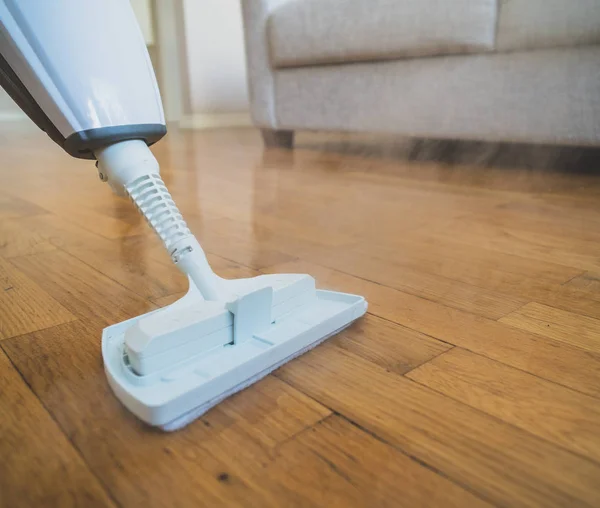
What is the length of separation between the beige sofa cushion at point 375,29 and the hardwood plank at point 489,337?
1.00 metres

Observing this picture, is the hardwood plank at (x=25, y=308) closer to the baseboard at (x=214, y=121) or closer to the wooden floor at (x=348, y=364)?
the wooden floor at (x=348, y=364)

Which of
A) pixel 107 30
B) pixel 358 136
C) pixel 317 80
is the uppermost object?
pixel 107 30

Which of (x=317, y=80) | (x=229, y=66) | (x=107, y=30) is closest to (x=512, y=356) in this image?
(x=107, y=30)

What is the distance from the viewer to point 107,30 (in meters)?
0.38

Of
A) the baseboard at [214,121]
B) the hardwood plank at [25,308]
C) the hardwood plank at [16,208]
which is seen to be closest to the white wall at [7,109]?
the baseboard at [214,121]

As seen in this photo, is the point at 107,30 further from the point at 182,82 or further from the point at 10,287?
the point at 182,82

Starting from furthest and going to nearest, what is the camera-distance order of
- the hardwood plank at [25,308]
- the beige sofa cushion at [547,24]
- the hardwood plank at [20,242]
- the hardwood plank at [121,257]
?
1. the beige sofa cushion at [547,24]
2. the hardwood plank at [20,242]
3. the hardwood plank at [121,257]
4. the hardwood plank at [25,308]

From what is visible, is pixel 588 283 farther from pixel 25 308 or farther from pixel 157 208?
pixel 25 308

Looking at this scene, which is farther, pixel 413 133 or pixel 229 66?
pixel 229 66

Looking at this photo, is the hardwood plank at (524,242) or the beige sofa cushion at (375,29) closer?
the hardwood plank at (524,242)

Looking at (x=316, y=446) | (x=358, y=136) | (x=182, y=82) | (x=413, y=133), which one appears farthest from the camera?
(x=182, y=82)

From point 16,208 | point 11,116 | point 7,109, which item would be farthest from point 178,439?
point 7,109

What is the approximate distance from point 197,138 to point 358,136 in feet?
2.34

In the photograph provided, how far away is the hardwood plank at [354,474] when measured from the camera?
0.30 meters
